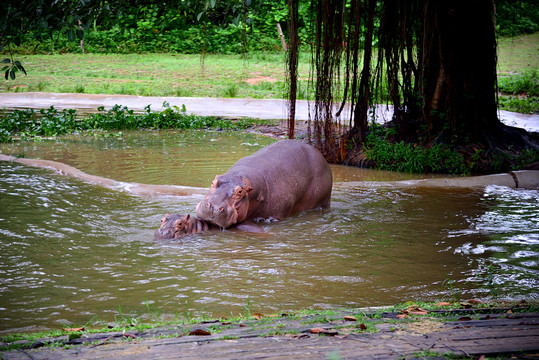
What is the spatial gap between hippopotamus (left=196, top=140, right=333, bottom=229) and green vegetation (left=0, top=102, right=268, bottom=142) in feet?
21.8

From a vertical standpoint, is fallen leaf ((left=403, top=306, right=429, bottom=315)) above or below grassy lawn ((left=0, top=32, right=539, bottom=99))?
below

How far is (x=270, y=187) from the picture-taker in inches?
253

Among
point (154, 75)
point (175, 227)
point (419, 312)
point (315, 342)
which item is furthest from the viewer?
point (154, 75)

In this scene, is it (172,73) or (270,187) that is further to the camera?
(172,73)

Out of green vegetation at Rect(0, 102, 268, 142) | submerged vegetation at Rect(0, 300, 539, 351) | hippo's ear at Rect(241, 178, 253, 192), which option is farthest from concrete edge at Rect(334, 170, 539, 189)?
green vegetation at Rect(0, 102, 268, 142)

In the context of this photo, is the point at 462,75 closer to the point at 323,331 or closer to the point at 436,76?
the point at 436,76

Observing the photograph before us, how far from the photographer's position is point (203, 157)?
33.5 ft

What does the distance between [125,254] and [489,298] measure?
10.3 ft

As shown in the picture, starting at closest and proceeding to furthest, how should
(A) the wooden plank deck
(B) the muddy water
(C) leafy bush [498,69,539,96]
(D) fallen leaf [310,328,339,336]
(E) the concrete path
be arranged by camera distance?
1. (A) the wooden plank deck
2. (D) fallen leaf [310,328,339,336]
3. (B) the muddy water
4. (E) the concrete path
5. (C) leafy bush [498,69,539,96]

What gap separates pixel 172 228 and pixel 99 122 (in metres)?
8.29

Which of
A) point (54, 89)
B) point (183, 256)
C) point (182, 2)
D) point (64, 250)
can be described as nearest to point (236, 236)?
point (183, 256)

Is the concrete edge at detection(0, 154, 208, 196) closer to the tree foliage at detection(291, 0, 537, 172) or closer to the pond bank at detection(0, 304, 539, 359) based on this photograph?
the tree foliage at detection(291, 0, 537, 172)

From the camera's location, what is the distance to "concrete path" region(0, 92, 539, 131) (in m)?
14.8

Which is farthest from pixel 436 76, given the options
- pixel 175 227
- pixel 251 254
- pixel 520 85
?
pixel 520 85
